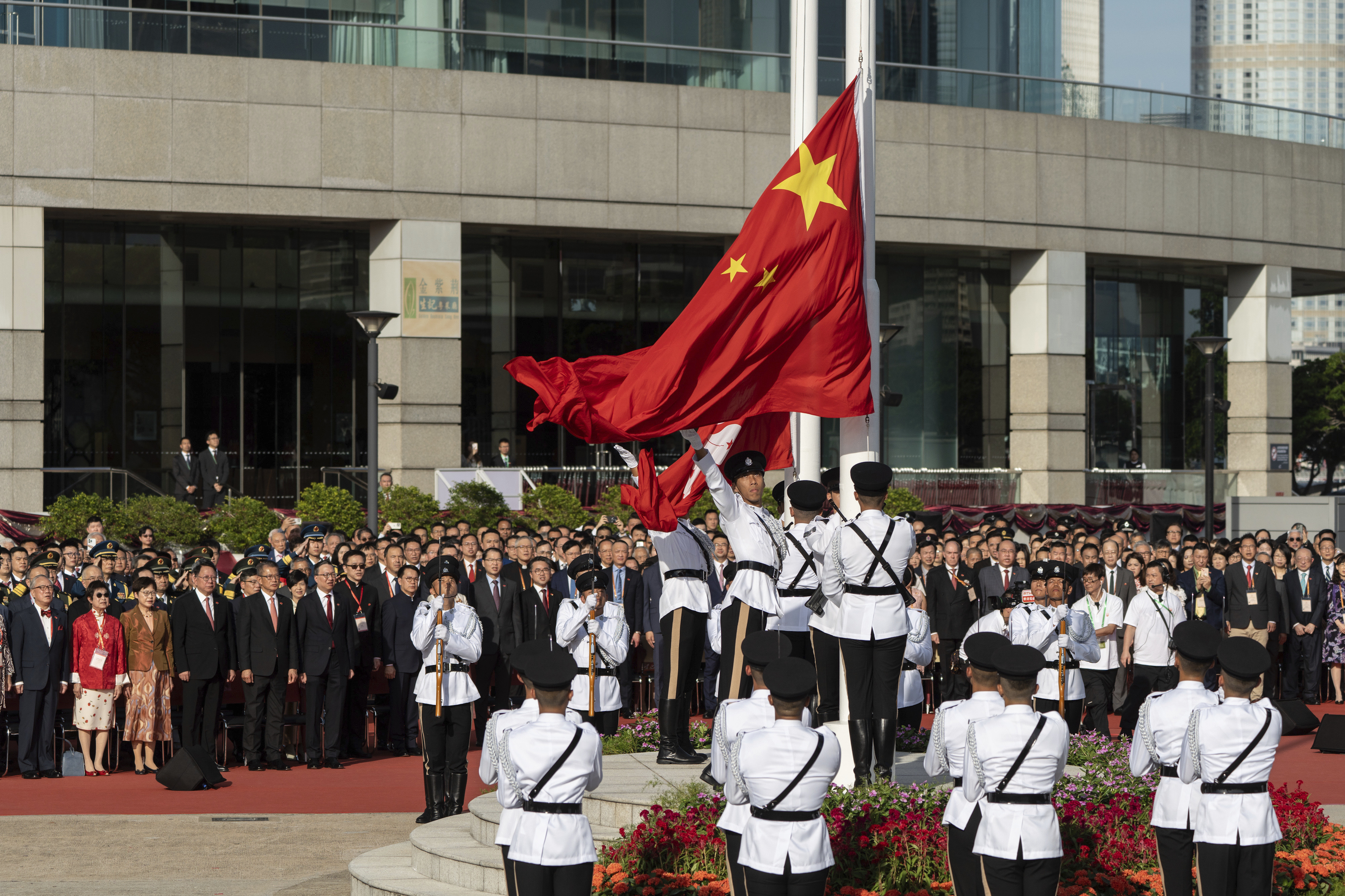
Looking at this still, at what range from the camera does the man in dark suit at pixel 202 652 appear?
47.3 ft

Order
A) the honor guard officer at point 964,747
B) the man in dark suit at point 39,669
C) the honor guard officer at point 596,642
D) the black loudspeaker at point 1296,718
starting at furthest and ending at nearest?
the black loudspeaker at point 1296,718, the man in dark suit at point 39,669, the honor guard officer at point 596,642, the honor guard officer at point 964,747

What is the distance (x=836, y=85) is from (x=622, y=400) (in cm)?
2121

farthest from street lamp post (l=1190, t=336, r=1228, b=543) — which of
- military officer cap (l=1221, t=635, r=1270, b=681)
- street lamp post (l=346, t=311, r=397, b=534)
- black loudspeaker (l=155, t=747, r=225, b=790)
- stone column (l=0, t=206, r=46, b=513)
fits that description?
stone column (l=0, t=206, r=46, b=513)

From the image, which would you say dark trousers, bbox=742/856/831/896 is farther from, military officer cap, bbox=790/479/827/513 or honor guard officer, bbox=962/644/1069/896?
military officer cap, bbox=790/479/827/513

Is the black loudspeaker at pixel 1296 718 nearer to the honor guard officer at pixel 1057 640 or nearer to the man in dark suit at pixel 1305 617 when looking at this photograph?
the man in dark suit at pixel 1305 617

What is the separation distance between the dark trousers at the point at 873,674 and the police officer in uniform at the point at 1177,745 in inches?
70.9

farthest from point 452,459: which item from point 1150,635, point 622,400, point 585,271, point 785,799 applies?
point 785,799

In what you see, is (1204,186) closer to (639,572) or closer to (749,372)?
(639,572)

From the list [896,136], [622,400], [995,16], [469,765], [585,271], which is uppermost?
[995,16]

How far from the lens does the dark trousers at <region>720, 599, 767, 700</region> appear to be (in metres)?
9.91

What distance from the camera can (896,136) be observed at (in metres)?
30.5

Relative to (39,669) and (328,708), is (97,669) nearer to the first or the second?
(39,669)

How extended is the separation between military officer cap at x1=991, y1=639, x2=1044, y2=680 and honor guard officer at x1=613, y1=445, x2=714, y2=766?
372cm

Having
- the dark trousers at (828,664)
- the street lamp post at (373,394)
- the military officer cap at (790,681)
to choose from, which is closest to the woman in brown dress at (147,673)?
the street lamp post at (373,394)
